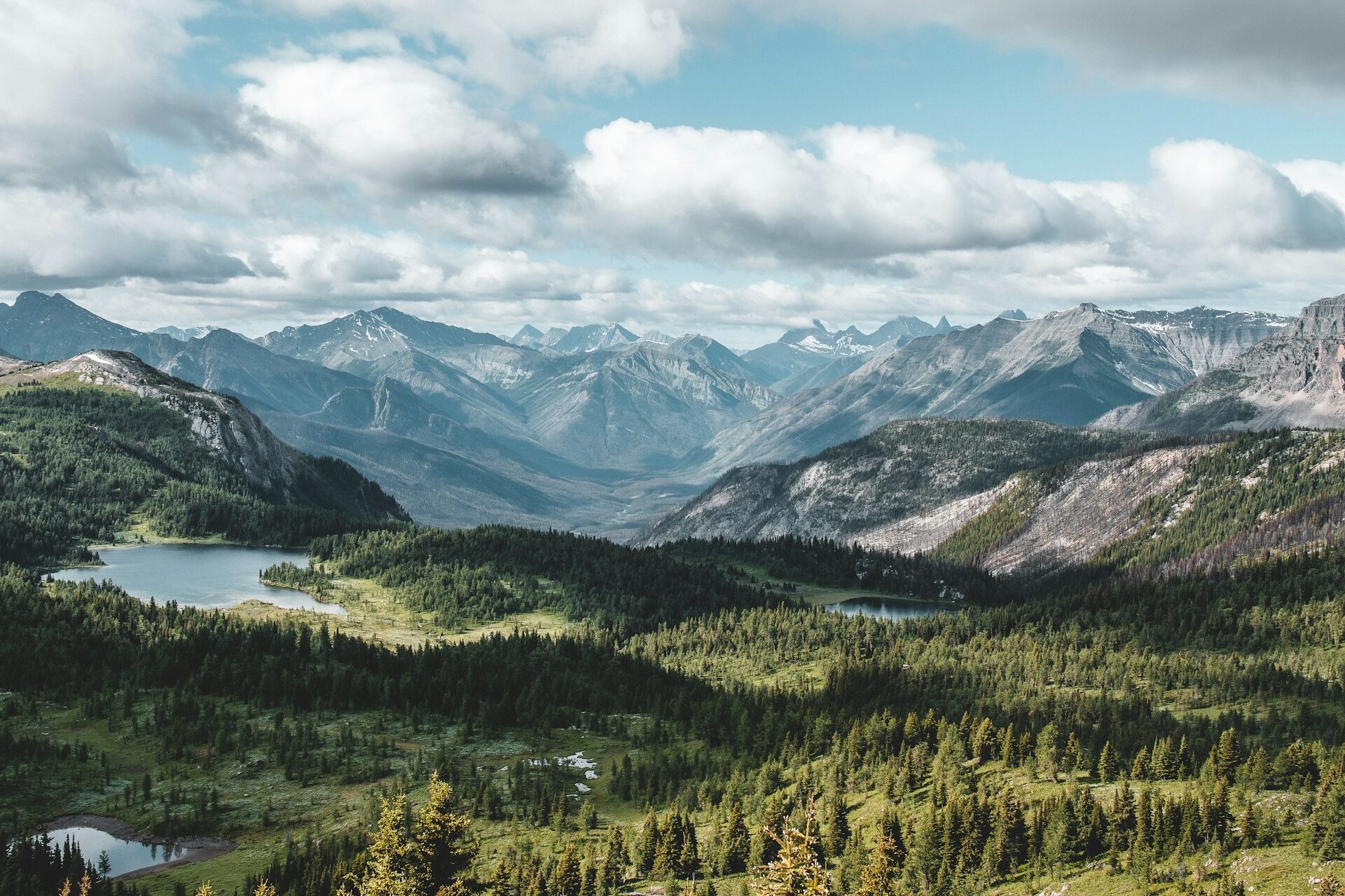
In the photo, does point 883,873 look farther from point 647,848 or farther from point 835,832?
point 647,848

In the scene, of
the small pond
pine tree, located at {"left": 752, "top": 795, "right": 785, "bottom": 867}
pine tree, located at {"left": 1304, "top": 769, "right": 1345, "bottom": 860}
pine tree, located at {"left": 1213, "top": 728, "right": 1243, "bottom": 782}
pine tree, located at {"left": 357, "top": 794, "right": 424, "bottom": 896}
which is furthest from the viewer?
the small pond

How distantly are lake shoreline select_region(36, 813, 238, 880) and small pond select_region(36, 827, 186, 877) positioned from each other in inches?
12.8

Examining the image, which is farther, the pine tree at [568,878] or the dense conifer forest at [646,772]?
the pine tree at [568,878]

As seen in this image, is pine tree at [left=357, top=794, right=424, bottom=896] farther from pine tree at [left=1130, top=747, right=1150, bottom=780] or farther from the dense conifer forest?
pine tree at [left=1130, top=747, right=1150, bottom=780]

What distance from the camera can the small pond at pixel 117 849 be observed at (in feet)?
379

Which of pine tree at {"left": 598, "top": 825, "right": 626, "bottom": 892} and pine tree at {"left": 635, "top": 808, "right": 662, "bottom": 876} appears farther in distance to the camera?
pine tree at {"left": 635, "top": 808, "right": 662, "bottom": 876}

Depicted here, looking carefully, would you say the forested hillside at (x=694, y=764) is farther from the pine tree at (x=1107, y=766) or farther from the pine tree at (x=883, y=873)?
the pine tree at (x=883, y=873)

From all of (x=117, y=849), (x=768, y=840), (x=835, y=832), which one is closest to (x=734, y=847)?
(x=768, y=840)

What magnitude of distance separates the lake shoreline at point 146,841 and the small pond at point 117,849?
33 cm

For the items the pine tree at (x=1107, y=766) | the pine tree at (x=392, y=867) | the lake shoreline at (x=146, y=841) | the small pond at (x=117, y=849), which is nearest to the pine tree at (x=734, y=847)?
the pine tree at (x=392, y=867)

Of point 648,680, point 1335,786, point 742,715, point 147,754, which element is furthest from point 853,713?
point 147,754

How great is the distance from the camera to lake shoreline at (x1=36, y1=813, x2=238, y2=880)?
115 metres

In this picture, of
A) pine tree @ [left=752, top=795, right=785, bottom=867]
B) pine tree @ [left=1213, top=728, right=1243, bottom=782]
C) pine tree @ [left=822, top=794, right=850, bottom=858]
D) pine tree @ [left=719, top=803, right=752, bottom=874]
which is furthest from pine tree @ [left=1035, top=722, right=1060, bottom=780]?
pine tree @ [left=719, top=803, right=752, bottom=874]

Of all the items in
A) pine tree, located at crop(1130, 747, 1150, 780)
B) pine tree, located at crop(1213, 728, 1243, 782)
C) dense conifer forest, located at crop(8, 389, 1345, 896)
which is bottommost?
dense conifer forest, located at crop(8, 389, 1345, 896)
